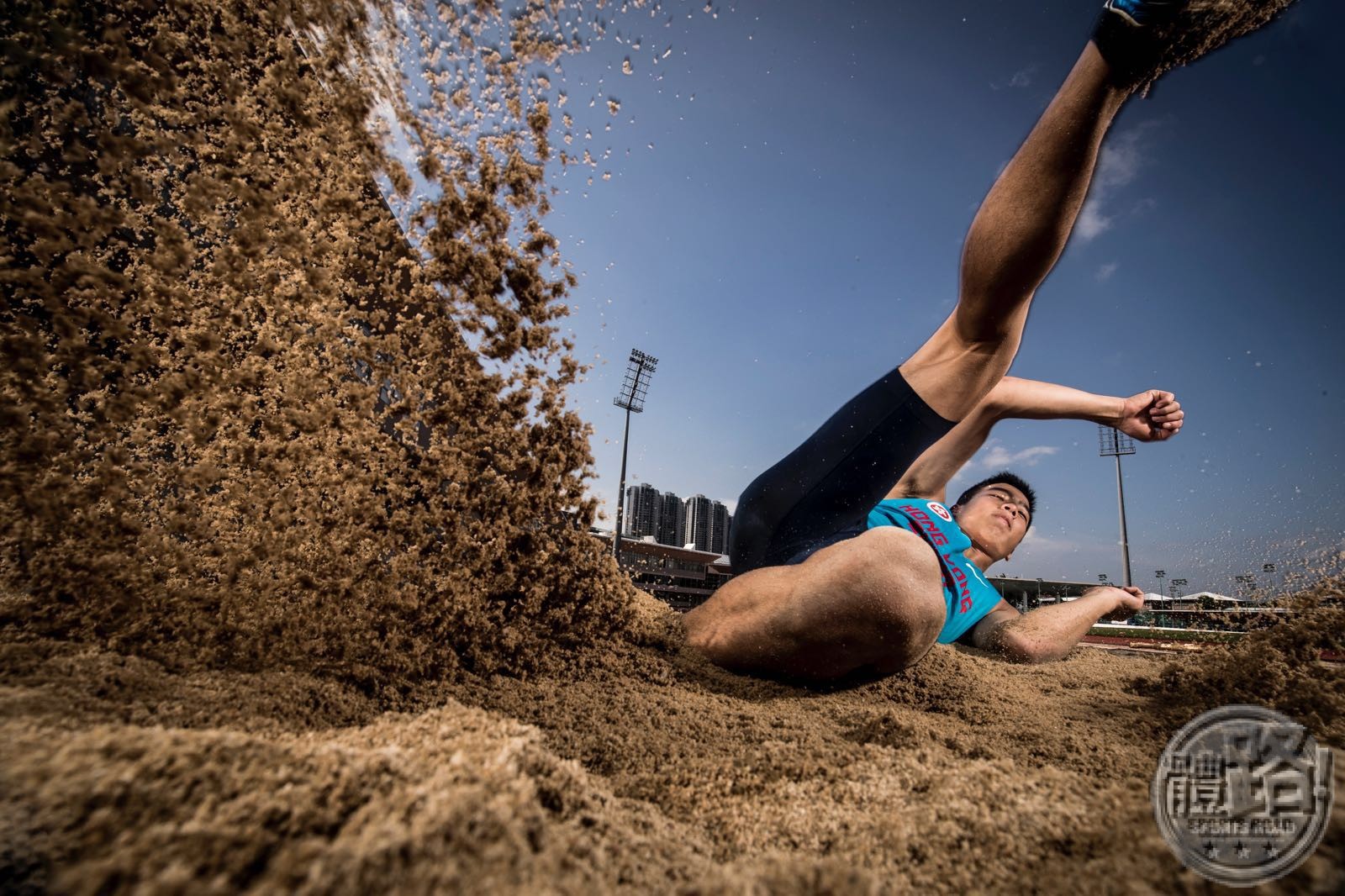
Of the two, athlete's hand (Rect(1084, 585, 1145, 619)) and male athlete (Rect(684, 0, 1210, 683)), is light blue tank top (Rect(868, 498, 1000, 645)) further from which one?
athlete's hand (Rect(1084, 585, 1145, 619))

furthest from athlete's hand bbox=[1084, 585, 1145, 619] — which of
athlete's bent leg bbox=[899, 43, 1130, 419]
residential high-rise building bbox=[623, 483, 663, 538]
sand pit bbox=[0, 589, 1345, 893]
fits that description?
residential high-rise building bbox=[623, 483, 663, 538]

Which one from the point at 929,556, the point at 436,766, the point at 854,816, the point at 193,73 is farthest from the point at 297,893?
the point at 193,73

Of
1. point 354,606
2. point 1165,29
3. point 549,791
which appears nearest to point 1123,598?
point 1165,29

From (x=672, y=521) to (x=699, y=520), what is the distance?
1.04m

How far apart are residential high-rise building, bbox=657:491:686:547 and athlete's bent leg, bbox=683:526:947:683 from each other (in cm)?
1927

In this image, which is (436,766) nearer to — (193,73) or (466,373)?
(466,373)

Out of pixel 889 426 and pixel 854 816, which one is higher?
pixel 889 426

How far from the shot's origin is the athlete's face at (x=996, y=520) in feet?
10.2

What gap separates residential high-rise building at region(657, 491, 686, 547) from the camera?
2105cm

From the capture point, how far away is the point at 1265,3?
37.6 inches

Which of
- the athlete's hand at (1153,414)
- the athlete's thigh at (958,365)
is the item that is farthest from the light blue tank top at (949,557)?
the athlete's hand at (1153,414)

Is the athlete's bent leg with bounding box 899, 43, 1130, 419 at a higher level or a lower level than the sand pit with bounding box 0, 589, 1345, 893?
higher

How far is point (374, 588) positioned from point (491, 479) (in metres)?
0.40

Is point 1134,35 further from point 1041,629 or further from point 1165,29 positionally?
point 1041,629
